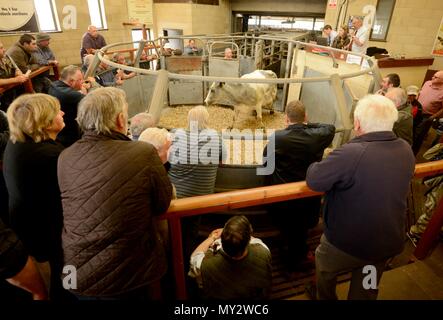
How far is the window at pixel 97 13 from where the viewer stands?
939cm

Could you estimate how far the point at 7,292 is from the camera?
1.18 meters

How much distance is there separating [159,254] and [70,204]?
46cm

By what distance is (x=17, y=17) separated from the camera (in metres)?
7.10

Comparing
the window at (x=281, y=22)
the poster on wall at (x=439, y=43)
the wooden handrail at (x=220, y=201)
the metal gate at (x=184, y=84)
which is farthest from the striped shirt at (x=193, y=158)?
the window at (x=281, y=22)

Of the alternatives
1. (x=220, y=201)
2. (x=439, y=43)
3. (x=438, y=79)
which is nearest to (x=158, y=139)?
(x=220, y=201)

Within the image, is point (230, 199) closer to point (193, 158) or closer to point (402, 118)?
point (193, 158)

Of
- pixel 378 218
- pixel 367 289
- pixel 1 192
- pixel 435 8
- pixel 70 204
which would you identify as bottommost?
pixel 367 289

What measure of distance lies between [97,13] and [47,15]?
196 cm

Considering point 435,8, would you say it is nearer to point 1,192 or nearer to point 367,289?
point 367,289

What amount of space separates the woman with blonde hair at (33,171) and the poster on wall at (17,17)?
7.46 metres

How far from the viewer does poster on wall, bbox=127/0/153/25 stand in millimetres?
10805

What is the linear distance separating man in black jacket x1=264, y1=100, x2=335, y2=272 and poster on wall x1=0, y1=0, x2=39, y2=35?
7940 millimetres

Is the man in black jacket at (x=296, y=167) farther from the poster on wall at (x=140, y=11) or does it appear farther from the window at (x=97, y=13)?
the poster on wall at (x=140, y=11)

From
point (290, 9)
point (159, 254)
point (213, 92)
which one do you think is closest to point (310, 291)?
point (159, 254)
